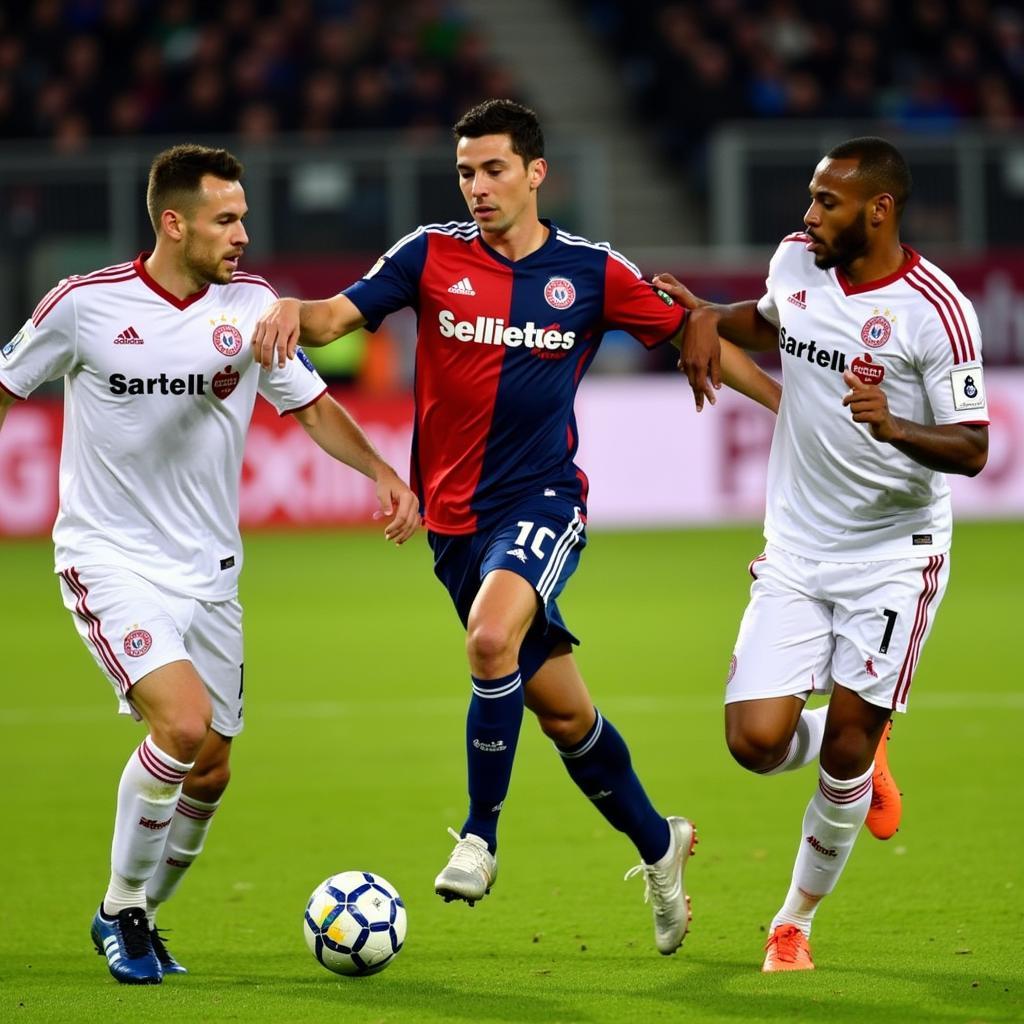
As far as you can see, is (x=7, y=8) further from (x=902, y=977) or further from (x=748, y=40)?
(x=902, y=977)

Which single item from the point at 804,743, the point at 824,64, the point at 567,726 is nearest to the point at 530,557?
the point at 567,726

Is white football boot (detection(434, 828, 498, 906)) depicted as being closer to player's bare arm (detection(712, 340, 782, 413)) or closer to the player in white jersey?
the player in white jersey

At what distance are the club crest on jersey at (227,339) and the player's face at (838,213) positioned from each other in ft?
5.71

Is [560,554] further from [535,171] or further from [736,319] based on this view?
[535,171]

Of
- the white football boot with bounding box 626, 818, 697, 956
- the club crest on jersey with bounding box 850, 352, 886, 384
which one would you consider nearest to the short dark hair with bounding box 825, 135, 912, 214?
the club crest on jersey with bounding box 850, 352, 886, 384

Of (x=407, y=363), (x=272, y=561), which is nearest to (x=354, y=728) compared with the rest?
(x=272, y=561)

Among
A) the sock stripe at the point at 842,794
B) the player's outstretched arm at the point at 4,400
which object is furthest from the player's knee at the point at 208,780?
the sock stripe at the point at 842,794

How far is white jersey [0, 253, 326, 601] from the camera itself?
5609 millimetres

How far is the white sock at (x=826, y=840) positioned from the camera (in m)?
5.58

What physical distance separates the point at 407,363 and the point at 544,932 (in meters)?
13.3

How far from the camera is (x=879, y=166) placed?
5.52 m

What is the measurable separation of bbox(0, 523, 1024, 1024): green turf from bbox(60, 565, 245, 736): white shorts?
2.73 feet

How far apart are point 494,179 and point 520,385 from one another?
639mm

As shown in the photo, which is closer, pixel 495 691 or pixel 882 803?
pixel 495 691
